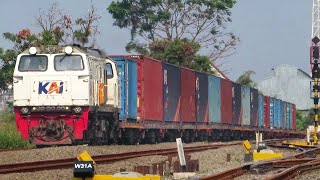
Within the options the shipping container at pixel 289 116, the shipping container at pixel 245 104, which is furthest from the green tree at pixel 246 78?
the shipping container at pixel 245 104

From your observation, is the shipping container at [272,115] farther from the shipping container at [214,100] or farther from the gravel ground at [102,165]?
the gravel ground at [102,165]

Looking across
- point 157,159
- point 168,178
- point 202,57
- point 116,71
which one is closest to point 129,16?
Answer: point 202,57

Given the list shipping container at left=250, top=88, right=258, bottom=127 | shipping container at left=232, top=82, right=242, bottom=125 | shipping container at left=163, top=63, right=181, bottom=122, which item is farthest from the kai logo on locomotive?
shipping container at left=250, top=88, right=258, bottom=127

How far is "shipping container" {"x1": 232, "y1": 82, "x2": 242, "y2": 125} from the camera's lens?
3950 cm

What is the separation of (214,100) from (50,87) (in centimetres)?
1669

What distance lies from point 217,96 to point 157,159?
19335 mm

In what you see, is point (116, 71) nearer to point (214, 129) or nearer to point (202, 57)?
point (214, 129)

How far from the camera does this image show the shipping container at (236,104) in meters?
39.5

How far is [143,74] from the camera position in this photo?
24922 mm

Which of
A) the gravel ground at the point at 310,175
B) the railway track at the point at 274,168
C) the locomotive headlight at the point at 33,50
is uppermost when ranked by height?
the locomotive headlight at the point at 33,50

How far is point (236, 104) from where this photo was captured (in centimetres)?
4003

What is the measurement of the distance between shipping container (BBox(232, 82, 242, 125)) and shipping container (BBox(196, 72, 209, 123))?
549 centimetres

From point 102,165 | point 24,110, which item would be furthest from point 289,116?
point 102,165

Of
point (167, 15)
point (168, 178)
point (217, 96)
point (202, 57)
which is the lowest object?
point (168, 178)
